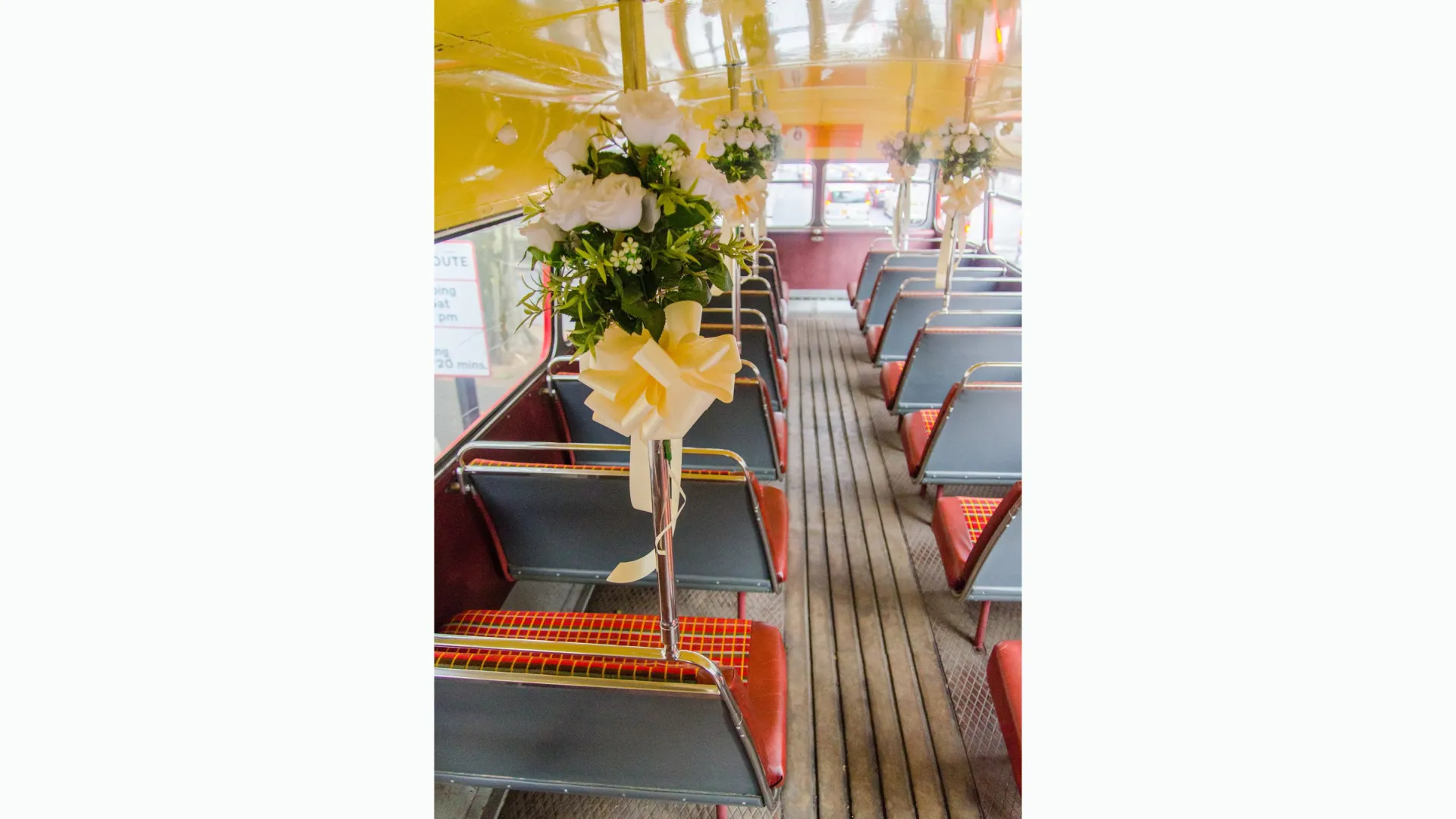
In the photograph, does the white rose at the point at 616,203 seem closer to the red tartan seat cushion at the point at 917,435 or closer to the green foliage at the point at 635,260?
the green foliage at the point at 635,260

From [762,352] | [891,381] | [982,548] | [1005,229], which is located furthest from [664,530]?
[1005,229]

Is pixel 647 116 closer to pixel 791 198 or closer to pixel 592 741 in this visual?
pixel 592 741

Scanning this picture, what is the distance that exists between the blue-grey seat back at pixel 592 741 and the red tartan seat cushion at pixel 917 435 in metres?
2.04

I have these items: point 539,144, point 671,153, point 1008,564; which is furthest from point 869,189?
point 671,153

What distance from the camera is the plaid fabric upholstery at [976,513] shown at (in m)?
2.73

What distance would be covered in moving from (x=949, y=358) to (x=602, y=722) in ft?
9.80

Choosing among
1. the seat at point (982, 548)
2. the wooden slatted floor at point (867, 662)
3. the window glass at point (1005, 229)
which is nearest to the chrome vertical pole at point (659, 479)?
the wooden slatted floor at point (867, 662)

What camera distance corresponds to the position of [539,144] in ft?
10.8

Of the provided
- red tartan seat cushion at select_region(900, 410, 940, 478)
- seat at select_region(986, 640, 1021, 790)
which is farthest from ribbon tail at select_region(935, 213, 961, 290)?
seat at select_region(986, 640, 1021, 790)

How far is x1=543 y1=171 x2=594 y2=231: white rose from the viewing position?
47.4 inches

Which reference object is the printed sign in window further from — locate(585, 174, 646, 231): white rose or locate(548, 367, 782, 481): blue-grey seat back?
locate(585, 174, 646, 231): white rose

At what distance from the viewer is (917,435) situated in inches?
143

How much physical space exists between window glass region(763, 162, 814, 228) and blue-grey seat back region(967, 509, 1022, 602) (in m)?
7.28
